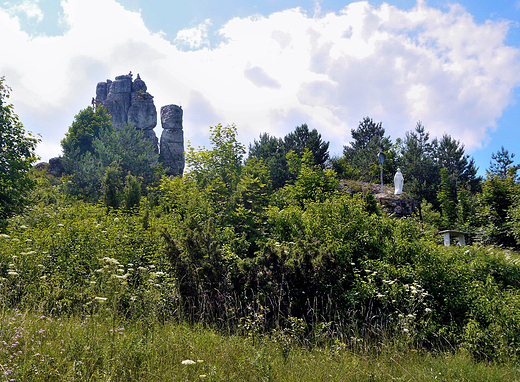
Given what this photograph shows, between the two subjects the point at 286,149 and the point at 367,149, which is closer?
the point at 286,149

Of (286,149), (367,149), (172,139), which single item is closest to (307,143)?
(286,149)

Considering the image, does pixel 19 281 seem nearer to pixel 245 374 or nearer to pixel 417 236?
pixel 245 374

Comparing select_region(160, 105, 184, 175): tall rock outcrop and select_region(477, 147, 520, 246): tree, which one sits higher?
select_region(160, 105, 184, 175): tall rock outcrop

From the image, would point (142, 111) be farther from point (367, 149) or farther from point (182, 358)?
point (182, 358)

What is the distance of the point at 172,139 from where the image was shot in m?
38.6

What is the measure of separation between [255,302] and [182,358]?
140 cm

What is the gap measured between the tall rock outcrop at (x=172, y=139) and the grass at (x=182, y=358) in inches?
1379

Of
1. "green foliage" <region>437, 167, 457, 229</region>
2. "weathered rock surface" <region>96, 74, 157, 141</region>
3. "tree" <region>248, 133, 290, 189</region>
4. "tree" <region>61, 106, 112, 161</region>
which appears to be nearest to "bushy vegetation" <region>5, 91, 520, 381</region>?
"tree" <region>248, 133, 290, 189</region>

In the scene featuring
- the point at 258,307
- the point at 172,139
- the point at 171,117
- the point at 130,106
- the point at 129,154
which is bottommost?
the point at 258,307

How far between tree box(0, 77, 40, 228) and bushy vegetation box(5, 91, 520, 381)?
4.68 meters

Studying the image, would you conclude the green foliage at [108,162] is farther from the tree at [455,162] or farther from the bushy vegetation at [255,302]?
the tree at [455,162]

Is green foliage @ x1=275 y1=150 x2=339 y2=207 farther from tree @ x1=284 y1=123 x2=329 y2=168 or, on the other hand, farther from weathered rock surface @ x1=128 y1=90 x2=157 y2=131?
weathered rock surface @ x1=128 y1=90 x2=157 y2=131

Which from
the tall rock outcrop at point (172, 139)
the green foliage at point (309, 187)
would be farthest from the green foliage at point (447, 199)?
the tall rock outcrop at point (172, 139)

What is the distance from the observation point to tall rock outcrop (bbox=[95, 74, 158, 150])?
128 ft
